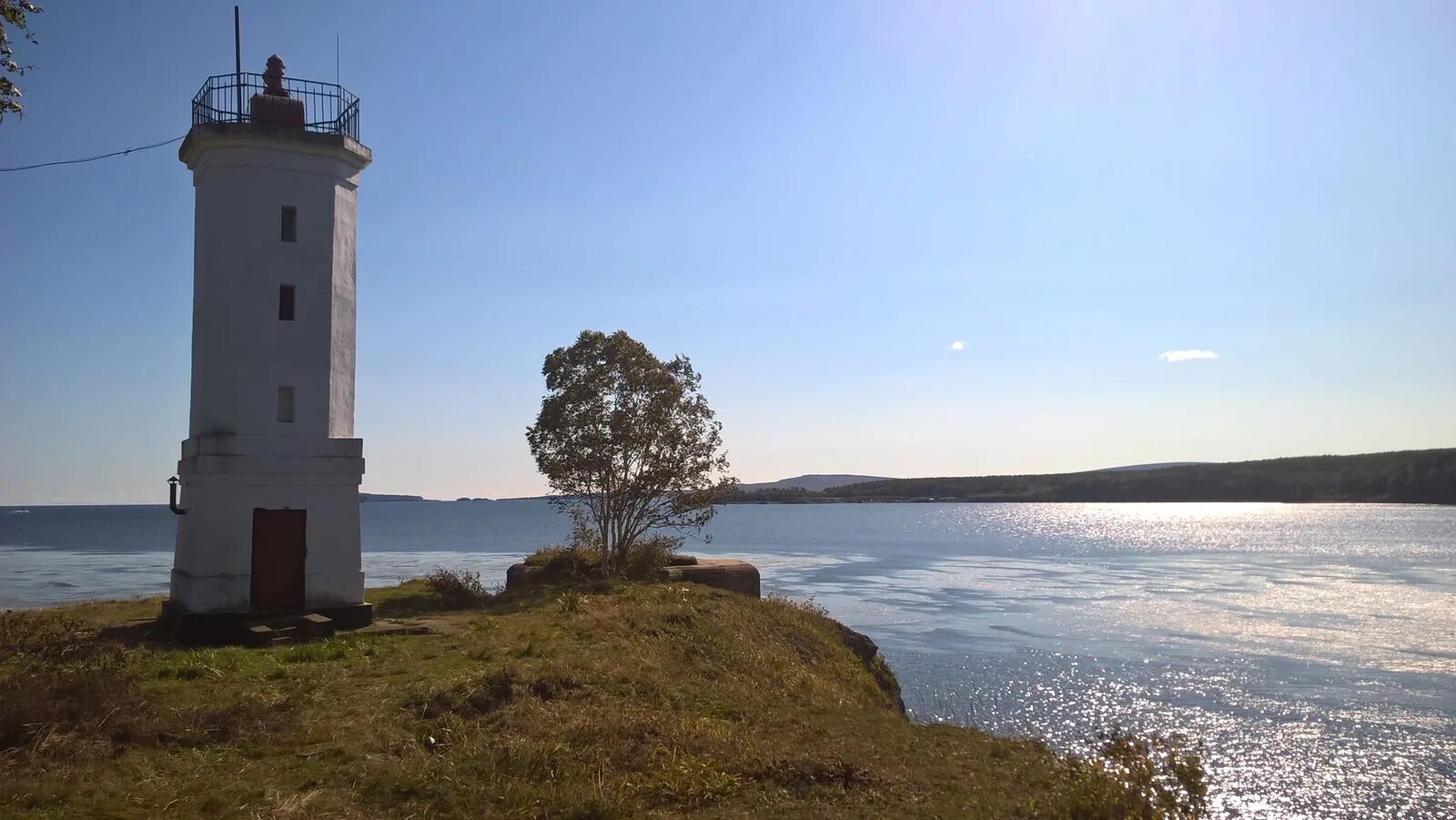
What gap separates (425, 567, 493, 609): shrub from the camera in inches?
843

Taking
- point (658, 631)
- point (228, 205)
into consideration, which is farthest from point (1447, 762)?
point (228, 205)

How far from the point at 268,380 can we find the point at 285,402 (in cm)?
46

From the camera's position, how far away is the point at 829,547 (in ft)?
249

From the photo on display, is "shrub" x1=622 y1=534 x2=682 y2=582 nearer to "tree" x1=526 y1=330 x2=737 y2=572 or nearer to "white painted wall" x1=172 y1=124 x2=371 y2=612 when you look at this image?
"tree" x1=526 y1=330 x2=737 y2=572

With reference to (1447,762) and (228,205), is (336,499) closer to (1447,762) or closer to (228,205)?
(228,205)

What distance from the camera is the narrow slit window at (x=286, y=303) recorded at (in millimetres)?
17094

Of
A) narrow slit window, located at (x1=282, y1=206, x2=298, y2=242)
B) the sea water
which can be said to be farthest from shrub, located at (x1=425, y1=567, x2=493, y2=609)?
the sea water

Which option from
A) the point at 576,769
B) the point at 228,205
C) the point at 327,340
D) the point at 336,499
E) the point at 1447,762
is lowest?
the point at 1447,762

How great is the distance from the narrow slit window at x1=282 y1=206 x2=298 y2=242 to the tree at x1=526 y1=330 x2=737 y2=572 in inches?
380

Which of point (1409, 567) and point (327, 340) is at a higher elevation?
point (327, 340)

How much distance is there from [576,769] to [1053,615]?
29.3 m

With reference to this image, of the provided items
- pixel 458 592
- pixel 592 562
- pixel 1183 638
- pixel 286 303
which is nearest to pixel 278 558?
pixel 286 303

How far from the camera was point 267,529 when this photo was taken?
16625mm

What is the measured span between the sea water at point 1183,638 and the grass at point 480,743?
6969mm
